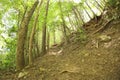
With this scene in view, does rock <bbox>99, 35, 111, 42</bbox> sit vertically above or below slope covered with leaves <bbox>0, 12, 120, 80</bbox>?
above

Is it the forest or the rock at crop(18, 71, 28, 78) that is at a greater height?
the forest

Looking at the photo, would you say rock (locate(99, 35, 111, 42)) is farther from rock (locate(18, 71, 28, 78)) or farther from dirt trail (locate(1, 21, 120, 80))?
Result: rock (locate(18, 71, 28, 78))

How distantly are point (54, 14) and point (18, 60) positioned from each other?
367 inches

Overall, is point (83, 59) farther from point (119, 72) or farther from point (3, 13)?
point (3, 13)

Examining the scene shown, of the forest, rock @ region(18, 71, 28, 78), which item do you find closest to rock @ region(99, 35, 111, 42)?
the forest

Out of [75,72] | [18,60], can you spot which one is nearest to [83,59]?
[75,72]

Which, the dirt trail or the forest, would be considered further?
the forest

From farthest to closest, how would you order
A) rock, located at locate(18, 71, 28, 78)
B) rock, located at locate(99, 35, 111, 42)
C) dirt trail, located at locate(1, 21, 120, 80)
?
rock, located at locate(99, 35, 111, 42) < rock, located at locate(18, 71, 28, 78) < dirt trail, located at locate(1, 21, 120, 80)

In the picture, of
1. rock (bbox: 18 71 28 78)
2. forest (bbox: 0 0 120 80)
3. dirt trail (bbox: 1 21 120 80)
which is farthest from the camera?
rock (bbox: 18 71 28 78)

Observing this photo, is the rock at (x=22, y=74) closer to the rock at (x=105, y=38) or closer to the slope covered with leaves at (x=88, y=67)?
the slope covered with leaves at (x=88, y=67)

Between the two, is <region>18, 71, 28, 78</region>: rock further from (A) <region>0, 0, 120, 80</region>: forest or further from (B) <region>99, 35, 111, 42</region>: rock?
(B) <region>99, 35, 111, 42</region>: rock

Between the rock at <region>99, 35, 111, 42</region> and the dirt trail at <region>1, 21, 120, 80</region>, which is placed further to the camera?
the rock at <region>99, 35, 111, 42</region>

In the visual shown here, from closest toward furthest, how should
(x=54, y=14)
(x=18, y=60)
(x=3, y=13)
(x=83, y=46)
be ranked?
(x=18, y=60) < (x=83, y=46) < (x=3, y=13) < (x=54, y=14)

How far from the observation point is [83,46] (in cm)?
1148
